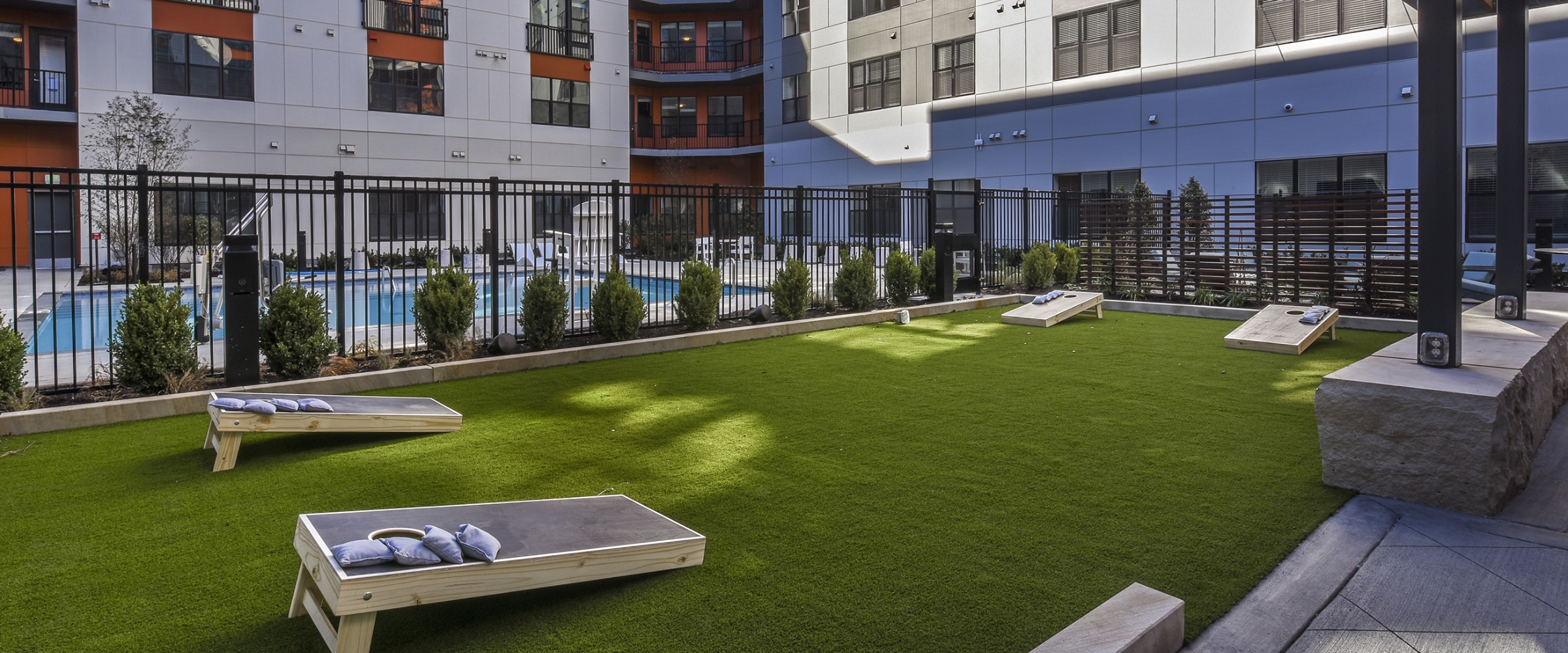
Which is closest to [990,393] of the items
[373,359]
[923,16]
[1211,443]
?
[1211,443]

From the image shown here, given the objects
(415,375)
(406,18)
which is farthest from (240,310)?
(406,18)

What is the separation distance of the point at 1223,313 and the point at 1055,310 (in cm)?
315

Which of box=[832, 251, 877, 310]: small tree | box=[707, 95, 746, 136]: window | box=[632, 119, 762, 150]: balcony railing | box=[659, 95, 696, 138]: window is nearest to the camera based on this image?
box=[832, 251, 877, 310]: small tree

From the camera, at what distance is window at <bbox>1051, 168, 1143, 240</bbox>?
20.6 metres

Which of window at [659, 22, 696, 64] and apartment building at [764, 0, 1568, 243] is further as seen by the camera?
window at [659, 22, 696, 64]

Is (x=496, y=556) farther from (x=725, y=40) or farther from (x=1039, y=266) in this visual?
(x=725, y=40)

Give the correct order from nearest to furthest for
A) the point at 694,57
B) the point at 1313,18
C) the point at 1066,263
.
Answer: the point at 1066,263 → the point at 1313,18 → the point at 694,57

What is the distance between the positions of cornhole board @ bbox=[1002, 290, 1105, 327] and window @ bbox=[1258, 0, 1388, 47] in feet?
35.9

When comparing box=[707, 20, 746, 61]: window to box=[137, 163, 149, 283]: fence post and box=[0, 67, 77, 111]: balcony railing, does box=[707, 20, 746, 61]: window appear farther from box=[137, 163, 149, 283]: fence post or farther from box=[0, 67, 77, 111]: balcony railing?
box=[137, 163, 149, 283]: fence post

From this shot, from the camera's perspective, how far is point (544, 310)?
10.2 meters

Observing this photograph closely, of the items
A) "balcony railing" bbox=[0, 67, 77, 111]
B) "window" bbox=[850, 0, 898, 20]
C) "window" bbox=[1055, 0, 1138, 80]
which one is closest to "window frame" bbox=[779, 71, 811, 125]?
"window" bbox=[850, 0, 898, 20]

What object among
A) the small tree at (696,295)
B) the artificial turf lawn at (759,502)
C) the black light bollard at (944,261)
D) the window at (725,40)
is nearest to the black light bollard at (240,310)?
the artificial turf lawn at (759,502)

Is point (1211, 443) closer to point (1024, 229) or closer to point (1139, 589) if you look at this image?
point (1139, 589)

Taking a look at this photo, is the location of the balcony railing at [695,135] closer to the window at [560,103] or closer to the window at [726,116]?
the window at [726,116]
